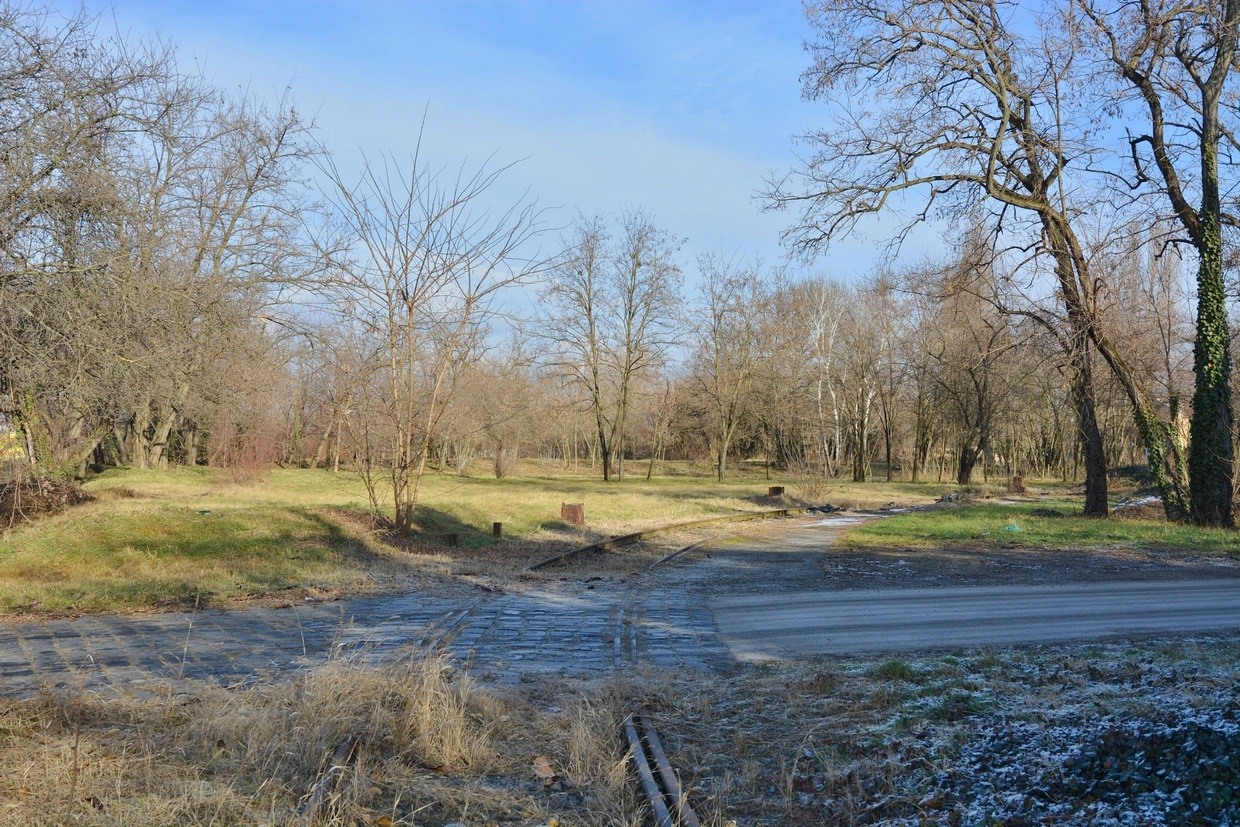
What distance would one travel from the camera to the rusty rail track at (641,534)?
16.1 m

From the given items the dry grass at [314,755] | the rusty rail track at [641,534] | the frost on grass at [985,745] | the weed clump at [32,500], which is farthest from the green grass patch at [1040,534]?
the weed clump at [32,500]

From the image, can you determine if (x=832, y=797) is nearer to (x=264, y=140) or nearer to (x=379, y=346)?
(x=379, y=346)

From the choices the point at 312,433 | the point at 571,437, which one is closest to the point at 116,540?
the point at 312,433

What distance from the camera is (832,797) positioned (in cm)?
486

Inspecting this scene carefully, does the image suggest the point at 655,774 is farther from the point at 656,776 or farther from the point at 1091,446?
the point at 1091,446

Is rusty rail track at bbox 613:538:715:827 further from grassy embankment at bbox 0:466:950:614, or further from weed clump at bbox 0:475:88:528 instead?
weed clump at bbox 0:475:88:528

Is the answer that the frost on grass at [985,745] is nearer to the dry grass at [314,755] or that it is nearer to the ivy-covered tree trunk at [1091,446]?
the dry grass at [314,755]

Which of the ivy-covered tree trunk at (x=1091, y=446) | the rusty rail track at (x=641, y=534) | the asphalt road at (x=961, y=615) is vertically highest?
the ivy-covered tree trunk at (x=1091, y=446)

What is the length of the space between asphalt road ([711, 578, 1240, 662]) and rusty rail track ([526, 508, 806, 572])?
4.01 meters

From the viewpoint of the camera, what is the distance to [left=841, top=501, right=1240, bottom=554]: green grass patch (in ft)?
61.2

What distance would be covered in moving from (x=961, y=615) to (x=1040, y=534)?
11710mm

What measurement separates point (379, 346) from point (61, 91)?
6319 mm

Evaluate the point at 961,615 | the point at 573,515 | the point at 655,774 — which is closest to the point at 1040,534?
the point at 573,515

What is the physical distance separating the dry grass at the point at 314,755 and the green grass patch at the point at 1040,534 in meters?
15.1
